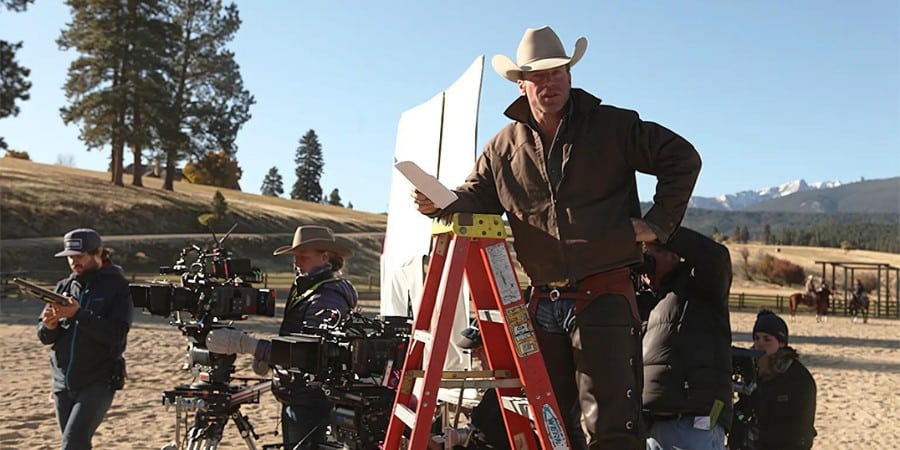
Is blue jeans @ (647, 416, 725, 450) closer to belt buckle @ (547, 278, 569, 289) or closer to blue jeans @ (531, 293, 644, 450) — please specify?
blue jeans @ (531, 293, 644, 450)

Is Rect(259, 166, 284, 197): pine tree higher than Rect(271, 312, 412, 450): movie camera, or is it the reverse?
Rect(259, 166, 284, 197): pine tree

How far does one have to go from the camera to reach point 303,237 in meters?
4.96

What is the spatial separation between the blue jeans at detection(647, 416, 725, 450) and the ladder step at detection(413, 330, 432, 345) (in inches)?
50.1

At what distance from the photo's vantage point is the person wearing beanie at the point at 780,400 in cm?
476

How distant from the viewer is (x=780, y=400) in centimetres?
481

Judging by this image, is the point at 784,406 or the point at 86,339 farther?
the point at 86,339

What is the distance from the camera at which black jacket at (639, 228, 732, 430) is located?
12.0 feet

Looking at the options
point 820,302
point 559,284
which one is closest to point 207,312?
point 559,284

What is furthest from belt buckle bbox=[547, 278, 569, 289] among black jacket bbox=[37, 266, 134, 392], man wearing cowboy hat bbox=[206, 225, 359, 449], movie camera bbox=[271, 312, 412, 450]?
black jacket bbox=[37, 266, 134, 392]

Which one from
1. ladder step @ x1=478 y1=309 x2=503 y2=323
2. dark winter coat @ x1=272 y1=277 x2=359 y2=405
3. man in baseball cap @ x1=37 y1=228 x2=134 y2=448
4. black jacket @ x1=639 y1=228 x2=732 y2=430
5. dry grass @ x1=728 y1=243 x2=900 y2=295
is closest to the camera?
ladder step @ x1=478 y1=309 x2=503 y2=323

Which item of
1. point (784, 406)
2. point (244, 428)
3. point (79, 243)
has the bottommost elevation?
point (244, 428)

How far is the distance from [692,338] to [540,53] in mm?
1444

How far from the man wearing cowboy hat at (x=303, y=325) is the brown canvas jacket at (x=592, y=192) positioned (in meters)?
1.45

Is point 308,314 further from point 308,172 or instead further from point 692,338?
point 308,172
